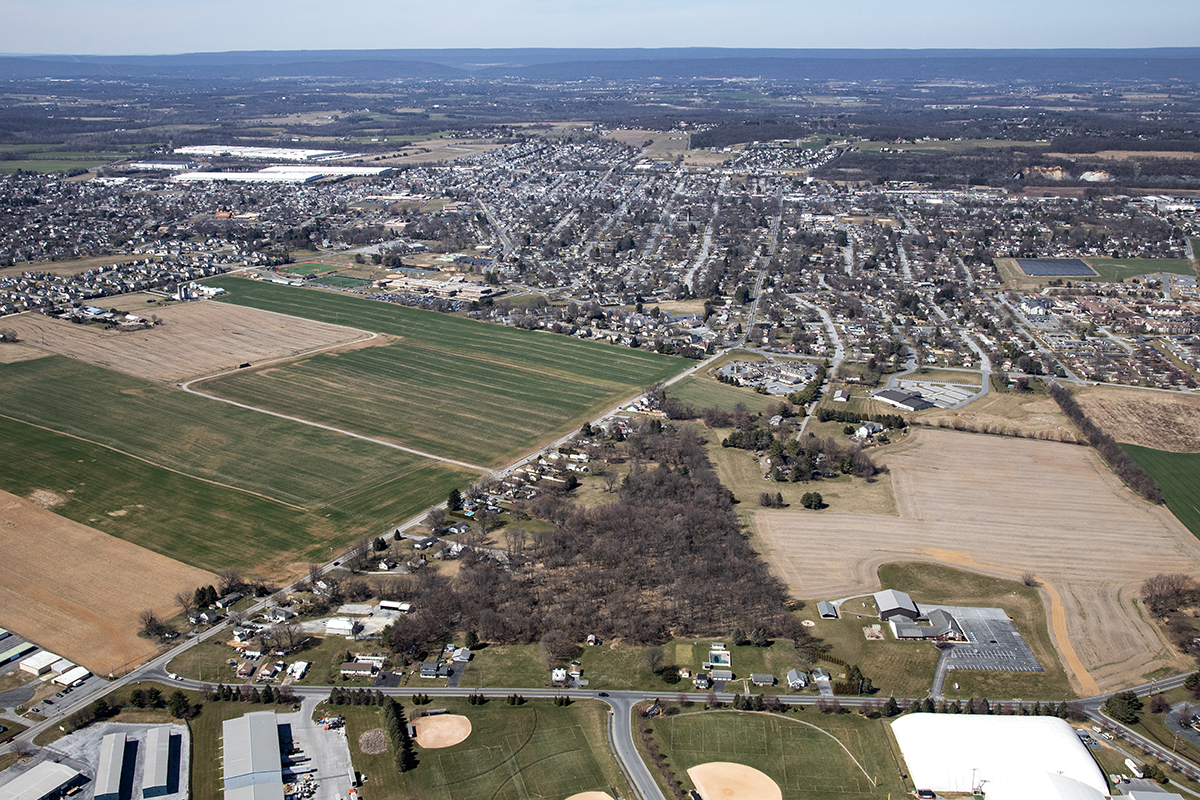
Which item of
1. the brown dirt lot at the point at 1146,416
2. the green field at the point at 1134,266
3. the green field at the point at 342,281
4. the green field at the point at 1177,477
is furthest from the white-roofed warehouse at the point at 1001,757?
the green field at the point at 1134,266

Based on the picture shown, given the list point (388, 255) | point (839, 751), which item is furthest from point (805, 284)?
point (839, 751)

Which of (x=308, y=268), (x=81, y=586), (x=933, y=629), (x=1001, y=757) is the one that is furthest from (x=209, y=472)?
(x=308, y=268)

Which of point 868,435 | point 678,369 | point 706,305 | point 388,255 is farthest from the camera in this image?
point 388,255

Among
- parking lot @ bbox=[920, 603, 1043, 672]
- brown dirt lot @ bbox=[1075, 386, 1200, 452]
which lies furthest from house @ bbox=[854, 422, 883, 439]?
parking lot @ bbox=[920, 603, 1043, 672]

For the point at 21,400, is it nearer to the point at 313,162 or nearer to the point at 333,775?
the point at 333,775

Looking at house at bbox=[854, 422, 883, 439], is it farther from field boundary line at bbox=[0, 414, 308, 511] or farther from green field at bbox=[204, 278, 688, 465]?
field boundary line at bbox=[0, 414, 308, 511]

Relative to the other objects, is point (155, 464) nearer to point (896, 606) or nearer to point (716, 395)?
point (716, 395)
